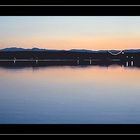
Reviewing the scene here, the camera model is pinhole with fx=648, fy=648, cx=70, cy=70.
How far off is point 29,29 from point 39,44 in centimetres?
13

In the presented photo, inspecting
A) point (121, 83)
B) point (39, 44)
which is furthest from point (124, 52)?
point (39, 44)

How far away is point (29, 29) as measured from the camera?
462 cm

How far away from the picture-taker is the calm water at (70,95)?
4578mm

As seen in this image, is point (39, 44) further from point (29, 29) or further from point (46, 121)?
point (46, 121)

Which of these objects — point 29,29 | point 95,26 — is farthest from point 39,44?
point 95,26

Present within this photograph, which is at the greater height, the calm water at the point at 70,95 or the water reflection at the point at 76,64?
the water reflection at the point at 76,64

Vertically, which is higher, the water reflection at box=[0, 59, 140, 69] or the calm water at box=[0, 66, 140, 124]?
the water reflection at box=[0, 59, 140, 69]

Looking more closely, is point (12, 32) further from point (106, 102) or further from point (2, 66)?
point (106, 102)

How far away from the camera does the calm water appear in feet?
15.0

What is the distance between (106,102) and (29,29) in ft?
2.49

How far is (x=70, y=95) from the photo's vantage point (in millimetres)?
4617

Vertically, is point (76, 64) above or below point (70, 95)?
above

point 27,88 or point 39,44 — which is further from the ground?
point 39,44
